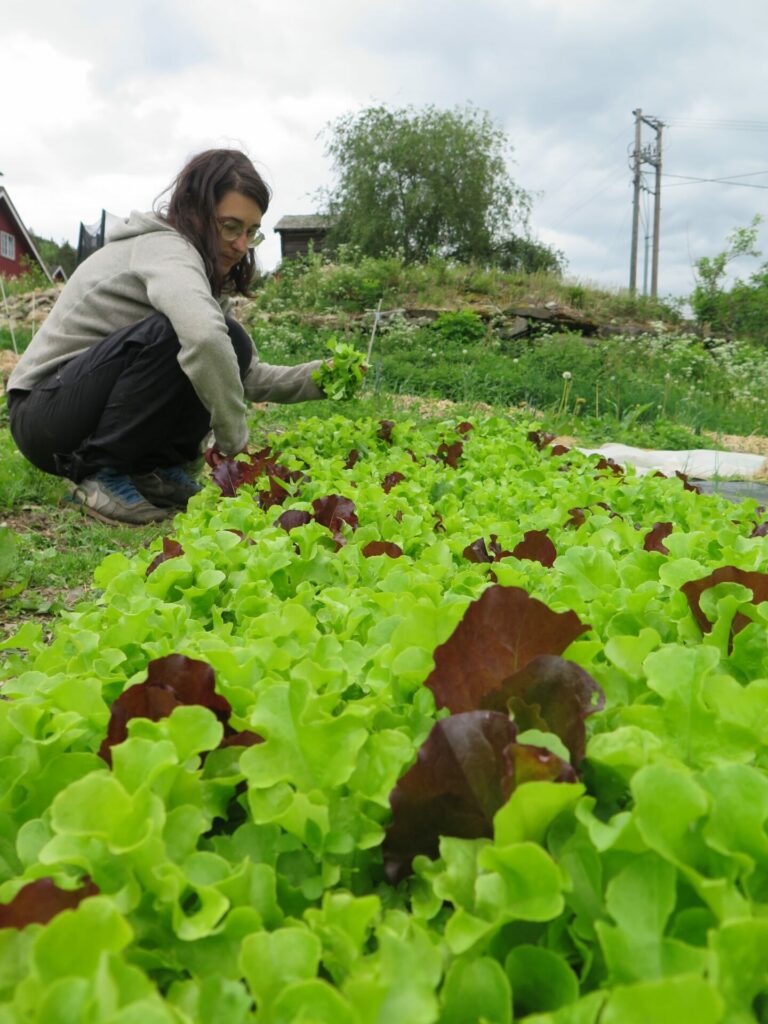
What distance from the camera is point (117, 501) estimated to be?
13.9ft

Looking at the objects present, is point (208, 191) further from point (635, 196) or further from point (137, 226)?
point (635, 196)

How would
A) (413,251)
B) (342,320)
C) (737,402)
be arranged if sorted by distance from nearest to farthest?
(737,402) → (342,320) → (413,251)

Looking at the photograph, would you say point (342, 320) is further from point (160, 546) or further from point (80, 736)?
point (80, 736)

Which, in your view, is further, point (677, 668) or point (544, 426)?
point (544, 426)

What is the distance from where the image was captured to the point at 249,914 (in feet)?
2.32

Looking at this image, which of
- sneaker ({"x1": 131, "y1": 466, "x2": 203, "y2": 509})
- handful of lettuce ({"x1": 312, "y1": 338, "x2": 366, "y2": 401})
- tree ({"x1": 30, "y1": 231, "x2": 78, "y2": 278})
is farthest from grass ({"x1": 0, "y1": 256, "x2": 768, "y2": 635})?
tree ({"x1": 30, "y1": 231, "x2": 78, "y2": 278})

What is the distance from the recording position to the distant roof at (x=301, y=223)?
34.3 meters

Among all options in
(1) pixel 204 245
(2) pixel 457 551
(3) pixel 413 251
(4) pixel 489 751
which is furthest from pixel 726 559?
(3) pixel 413 251

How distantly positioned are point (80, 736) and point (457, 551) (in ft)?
3.79

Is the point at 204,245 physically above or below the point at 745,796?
above

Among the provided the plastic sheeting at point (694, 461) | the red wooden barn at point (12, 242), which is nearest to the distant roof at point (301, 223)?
the red wooden barn at point (12, 242)

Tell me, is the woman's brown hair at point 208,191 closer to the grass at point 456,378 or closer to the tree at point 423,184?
the grass at point 456,378

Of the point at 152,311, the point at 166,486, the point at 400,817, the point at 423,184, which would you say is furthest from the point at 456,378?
the point at 423,184

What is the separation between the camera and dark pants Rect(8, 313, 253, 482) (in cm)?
405
